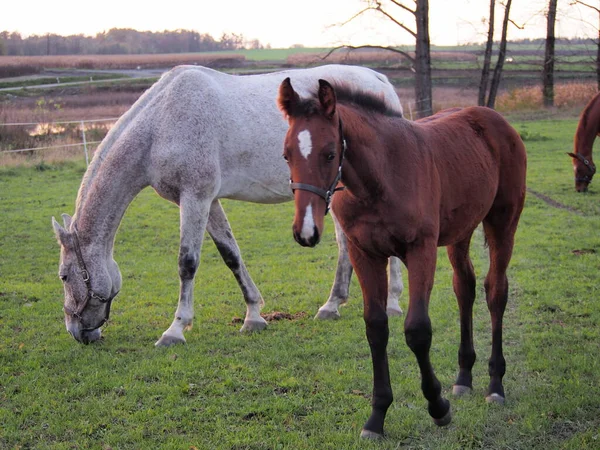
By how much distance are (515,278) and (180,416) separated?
4847mm

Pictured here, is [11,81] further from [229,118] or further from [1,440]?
[1,440]

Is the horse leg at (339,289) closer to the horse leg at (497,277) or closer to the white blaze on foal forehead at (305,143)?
the horse leg at (497,277)

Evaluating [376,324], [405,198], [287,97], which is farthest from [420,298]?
[287,97]

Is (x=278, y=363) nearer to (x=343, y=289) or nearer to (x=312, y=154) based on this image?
(x=343, y=289)

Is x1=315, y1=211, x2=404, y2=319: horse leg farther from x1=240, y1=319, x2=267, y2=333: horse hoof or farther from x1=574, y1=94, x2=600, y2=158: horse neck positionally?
x1=574, y1=94, x2=600, y2=158: horse neck

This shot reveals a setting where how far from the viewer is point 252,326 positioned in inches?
262

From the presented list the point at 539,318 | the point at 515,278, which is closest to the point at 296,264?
the point at 515,278

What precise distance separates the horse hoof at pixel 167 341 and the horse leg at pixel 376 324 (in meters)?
2.59

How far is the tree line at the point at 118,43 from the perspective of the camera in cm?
2884

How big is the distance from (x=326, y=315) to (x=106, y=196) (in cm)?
251

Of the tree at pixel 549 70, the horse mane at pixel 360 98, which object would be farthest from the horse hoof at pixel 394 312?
the tree at pixel 549 70

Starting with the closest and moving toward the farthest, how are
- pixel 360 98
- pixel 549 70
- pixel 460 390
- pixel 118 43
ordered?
pixel 360 98 → pixel 460 390 → pixel 549 70 → pixel 118 43

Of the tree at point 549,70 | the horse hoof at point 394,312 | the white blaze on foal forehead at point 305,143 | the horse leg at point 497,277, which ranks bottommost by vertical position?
the horse hoof at point 394,312

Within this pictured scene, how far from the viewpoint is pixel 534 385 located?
190 inches
